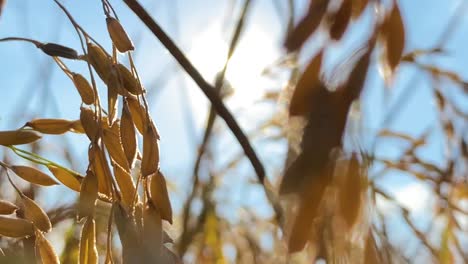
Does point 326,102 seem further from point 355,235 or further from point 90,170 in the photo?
point 90,170

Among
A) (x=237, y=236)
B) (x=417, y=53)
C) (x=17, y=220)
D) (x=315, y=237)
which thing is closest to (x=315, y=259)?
(x=315, y=237)

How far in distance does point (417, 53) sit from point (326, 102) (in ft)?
1.99

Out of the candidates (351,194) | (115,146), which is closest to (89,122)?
(115,146)

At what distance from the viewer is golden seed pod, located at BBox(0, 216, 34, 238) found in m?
0.55

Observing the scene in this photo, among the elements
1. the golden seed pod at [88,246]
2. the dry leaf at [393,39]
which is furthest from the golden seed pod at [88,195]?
the dry leaf at [393,39]

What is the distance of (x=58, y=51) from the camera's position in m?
0.57

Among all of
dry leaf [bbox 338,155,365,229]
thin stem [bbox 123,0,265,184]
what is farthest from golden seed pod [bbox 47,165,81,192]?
dry leaf [bbox 338,155,365,229]

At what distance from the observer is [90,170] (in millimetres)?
526

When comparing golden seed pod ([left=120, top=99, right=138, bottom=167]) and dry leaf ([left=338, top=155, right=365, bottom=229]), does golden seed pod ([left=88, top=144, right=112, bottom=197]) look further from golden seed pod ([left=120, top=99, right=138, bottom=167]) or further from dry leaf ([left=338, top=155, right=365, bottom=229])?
dry leaf ([left=338, top=155, right=365, bottom=229])

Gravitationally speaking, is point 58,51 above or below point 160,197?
above

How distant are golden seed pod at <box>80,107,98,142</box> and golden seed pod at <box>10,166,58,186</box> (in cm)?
8

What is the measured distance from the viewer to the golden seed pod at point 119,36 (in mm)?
551

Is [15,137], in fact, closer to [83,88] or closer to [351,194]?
[83,88]

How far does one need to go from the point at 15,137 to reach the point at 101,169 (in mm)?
100
